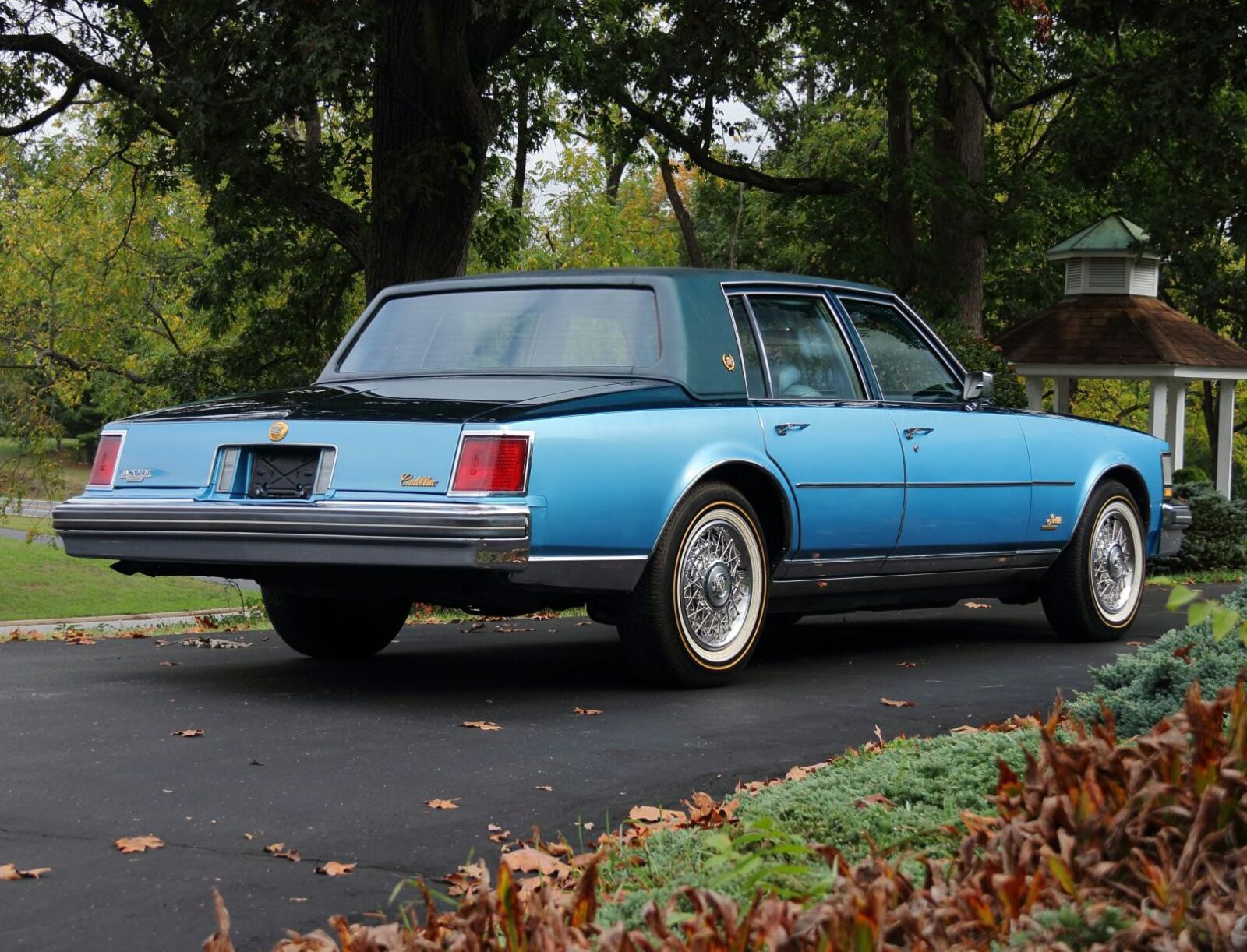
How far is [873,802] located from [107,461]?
406cm

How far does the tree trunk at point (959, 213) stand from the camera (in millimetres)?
25875

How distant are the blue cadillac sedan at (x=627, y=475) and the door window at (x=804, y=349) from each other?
0.04 ft

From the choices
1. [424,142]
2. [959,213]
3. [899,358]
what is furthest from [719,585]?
[959,213]

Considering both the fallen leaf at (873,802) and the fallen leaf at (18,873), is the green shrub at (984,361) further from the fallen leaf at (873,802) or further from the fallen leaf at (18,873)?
the fallen leaf at (18,873)

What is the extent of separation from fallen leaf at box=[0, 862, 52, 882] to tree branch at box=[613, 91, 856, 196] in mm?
19685

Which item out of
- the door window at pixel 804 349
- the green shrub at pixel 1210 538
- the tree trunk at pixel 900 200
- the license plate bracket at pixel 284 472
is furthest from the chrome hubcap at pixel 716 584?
the tree trunk at pixel 900 200

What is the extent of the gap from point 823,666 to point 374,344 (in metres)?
2.69

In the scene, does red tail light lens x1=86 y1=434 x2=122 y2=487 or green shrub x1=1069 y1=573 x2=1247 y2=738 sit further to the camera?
red tail light lens x1=86 y1=434 x2=122 y2=487

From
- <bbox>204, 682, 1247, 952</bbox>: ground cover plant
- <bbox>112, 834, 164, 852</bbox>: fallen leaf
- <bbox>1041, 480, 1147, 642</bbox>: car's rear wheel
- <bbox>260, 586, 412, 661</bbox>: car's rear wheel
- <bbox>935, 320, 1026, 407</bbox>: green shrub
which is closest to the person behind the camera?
<bbox>204, 682, 1247, 952</bbox>: ground cover plant

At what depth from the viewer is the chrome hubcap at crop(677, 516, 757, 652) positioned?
7141mm

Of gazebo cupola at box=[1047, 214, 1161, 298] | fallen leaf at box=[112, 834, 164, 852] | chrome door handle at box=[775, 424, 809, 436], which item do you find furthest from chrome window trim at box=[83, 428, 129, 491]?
gazebo cupola at box=[1047, 214, 1161, 298]

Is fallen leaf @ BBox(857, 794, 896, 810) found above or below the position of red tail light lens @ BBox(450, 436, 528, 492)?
below

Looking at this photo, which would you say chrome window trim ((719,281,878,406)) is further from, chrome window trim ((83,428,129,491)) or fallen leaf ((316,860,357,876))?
fallen leaf ((316,860,357,876))

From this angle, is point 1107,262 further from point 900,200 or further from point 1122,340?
point 900,200
